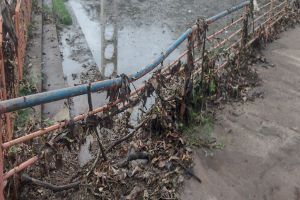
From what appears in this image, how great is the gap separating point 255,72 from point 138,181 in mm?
3092

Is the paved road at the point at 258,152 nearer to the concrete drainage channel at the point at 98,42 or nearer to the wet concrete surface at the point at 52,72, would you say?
the concrete drainage channel at the point at 98,42

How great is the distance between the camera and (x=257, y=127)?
485 cm

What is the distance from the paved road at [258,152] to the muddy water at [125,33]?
7.22ft

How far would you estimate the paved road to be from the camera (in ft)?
12.5

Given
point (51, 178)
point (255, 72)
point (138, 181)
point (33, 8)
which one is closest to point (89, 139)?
point (51, 178)

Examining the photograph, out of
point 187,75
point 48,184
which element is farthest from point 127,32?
point 48,184

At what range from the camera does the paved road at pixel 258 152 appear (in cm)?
380

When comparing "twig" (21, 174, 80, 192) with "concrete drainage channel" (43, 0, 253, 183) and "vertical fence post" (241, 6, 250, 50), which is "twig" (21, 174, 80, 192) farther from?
"vertical fence post" (241, 6, 250, 50)

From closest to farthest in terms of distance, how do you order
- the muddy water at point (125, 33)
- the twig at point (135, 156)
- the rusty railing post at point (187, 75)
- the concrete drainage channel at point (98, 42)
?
the twig at point (135, 156) < the rusty railing post at point (187, 75) < the concrete drainage channel at point (98, 42) < the muddy water at point (125, 33)

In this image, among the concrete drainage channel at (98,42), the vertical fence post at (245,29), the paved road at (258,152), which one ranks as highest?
the vertical fence post at (245,29)

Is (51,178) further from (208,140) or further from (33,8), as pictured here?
(33,8)

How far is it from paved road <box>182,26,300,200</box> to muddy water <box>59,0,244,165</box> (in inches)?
86.7

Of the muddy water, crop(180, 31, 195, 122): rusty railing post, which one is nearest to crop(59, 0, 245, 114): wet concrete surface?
the muddy water

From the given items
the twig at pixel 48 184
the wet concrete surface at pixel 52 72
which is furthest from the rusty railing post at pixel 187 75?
the wet concrete surface at pixel 52 72
